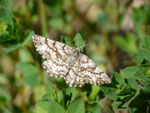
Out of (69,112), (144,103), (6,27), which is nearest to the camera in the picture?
(69,112)

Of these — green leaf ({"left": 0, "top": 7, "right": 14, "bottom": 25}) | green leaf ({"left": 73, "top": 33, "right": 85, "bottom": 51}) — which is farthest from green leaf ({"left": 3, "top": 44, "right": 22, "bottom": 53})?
green leaf ({"left": 73, "top": 33, "right": 85, "bottom": 51})

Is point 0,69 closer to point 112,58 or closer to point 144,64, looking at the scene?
point 112,58

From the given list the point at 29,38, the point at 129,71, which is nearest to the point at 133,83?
the point at 129,71

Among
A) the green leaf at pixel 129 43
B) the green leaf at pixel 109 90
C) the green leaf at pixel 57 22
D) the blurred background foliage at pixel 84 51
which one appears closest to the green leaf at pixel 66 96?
the blurred background foliage at pixel 84 51

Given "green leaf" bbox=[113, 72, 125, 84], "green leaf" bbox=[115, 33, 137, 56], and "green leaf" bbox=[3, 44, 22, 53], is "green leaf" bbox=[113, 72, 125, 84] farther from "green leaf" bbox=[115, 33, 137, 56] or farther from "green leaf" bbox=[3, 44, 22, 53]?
"green leaf" bbox=[115, 33, 137, 56]

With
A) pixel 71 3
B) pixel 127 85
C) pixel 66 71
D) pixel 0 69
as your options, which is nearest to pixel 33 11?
pixel 71 3

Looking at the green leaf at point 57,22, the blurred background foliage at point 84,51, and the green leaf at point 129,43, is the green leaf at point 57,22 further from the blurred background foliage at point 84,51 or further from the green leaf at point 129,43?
the green leaf at point 129,43

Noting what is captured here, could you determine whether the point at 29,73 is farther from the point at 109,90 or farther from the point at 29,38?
the point at 109,90

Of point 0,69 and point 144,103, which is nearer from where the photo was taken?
point 144,103
